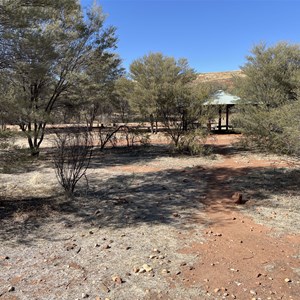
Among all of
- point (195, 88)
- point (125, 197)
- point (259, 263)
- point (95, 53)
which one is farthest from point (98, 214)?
point (95, 53)

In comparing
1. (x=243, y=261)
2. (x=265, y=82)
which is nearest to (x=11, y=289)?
(x=243, y=261)

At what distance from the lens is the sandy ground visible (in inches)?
145

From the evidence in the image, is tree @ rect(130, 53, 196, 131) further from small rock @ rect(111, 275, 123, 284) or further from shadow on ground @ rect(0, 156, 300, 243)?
small rock @ rect(111, 275, 123, 284)

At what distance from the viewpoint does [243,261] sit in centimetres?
427

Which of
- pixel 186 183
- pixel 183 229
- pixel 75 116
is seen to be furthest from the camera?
pixel 75 116

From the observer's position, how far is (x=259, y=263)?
4.21 metres

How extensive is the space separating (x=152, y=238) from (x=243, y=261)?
1440 millimetres

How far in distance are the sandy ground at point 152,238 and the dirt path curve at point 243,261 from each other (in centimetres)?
1

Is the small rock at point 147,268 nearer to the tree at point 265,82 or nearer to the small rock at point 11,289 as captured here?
the small rock at point 11,289

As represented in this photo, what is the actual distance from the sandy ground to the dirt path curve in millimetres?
13

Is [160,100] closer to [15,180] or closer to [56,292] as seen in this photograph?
[15,180]

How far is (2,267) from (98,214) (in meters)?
2.36

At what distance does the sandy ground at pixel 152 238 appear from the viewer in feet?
12.1

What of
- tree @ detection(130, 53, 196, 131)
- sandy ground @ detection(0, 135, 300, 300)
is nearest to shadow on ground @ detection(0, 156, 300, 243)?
sandy ground @ detection(0, 135, 300, 300)
